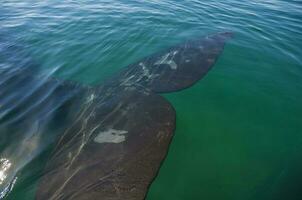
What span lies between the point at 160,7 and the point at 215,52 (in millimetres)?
5446

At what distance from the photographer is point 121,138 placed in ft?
20.0

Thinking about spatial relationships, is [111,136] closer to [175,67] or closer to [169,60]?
[175,67]

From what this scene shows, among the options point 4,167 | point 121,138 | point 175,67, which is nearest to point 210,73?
point 175,67

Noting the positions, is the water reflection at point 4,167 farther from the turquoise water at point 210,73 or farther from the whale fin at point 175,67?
the whale fin at point 175,67

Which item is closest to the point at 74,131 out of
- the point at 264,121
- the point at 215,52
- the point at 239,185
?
the point at 239,185

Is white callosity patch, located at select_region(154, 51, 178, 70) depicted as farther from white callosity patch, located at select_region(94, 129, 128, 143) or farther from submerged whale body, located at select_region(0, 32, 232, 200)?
white callosity patch, located at select_region(94, 129, 128, 143)

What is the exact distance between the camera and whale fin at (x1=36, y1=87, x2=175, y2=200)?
5.07 m

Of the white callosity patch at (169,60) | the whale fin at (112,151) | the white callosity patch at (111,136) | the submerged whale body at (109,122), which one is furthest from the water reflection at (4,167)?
the white callosity patch at (169,60)

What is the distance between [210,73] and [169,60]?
155 centimetres

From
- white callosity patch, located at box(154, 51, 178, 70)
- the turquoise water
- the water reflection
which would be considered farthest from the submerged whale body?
the turquoise water

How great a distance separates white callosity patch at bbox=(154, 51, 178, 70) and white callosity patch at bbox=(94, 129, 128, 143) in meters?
3.62

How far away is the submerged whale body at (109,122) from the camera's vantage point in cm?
520

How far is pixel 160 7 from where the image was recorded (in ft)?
45.6

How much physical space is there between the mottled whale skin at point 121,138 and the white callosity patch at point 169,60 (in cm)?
3
